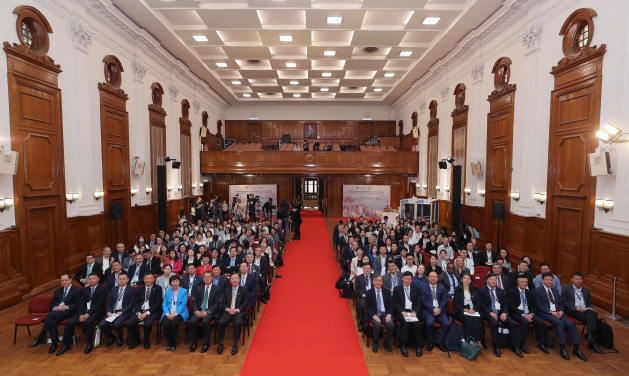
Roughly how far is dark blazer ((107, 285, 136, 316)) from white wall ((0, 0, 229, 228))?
3120 mm

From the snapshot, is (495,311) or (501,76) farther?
(501,76)

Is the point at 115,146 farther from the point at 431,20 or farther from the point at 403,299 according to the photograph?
the point at 431,20

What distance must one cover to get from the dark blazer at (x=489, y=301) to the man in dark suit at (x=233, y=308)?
3.94 metres

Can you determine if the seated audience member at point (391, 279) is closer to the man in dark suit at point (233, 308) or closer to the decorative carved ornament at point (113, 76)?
the man in dark suit at point (233, 308)

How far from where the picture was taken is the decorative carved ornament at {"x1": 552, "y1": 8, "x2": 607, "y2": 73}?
6939 millimetres

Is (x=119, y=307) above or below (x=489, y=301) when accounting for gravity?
below

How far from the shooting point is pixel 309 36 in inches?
493

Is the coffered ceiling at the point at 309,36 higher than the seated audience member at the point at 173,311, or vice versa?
the coffered ceiling at the point at 309,36

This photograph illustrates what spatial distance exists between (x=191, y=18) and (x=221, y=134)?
1191 cm

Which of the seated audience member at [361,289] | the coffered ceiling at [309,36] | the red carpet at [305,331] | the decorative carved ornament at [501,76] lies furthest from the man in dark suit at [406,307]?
the coffered ceiling at [309,36]

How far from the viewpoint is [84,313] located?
18.1 feet

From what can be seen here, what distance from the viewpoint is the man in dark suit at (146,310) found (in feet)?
17.8

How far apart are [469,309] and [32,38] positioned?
34.7 ft

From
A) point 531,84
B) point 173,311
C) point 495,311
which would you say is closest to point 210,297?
point 173,311
